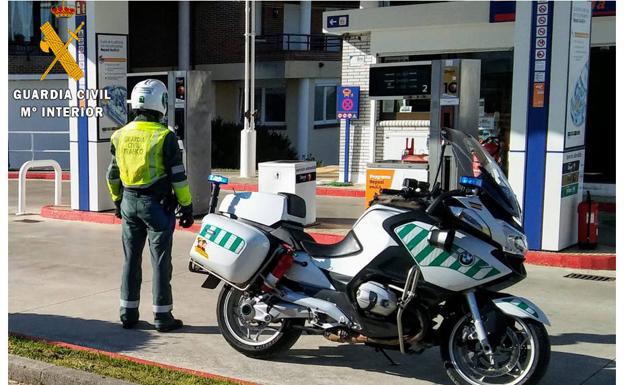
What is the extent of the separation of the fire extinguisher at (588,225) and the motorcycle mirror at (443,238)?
5179 mm

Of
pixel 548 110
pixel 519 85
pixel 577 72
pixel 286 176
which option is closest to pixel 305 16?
pixel 286 176

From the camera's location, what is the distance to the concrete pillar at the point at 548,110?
8859 millimetres

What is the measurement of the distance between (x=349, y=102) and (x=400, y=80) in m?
6.22

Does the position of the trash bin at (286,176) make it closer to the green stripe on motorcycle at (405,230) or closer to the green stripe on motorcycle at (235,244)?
the green stripe on motorcycle at (235,244)

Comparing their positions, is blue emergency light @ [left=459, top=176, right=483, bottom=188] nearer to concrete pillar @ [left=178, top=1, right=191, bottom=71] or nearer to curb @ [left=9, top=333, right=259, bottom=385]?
curb @ [left=9, top=333, right=259, bottom=385]

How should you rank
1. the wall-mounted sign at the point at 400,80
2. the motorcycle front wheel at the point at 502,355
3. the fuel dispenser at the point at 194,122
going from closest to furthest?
the motorcycle front wheel at the point at 502,355 → the wall-mounted sign at the point at 400,80 → the fuel dispenser at the point at 194,122

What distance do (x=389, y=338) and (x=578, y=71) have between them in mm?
5401

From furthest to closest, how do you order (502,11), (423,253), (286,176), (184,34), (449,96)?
(184,34), (502,11), (286,176), (449,96), (423,253)

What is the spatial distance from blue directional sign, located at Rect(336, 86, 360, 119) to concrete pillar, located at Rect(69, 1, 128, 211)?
530cm

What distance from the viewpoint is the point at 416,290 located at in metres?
4.93

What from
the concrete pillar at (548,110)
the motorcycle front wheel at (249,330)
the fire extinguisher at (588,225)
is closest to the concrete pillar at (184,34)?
the concrete pillar at (548,110)

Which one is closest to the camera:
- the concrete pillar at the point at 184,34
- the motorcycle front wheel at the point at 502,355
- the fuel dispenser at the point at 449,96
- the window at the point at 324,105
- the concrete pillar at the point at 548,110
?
the motorcycle front wheel at the point at 502,355

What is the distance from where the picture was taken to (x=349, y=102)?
15.9 metres

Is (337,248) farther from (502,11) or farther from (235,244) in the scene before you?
(502,11)
